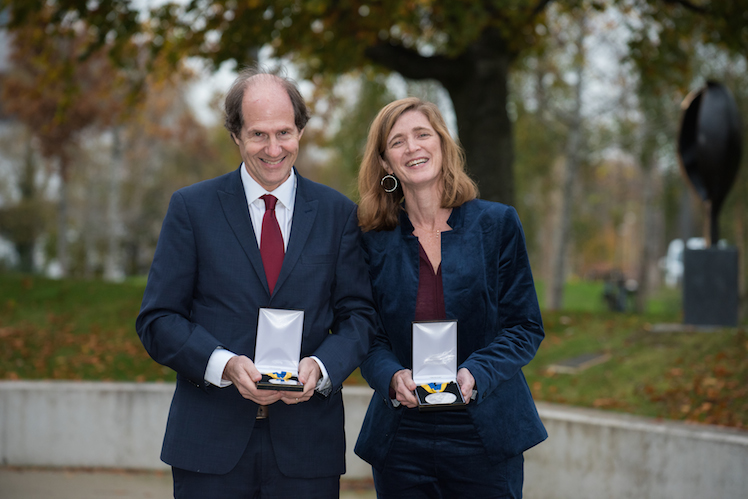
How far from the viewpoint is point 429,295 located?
272cm

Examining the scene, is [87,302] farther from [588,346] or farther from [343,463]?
[343,463]

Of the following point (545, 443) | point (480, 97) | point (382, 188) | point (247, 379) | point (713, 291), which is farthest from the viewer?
point (713, 291)

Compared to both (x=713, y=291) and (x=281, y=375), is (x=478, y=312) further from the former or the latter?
(x=713, y=291)

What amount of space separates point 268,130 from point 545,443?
3753 millimetres

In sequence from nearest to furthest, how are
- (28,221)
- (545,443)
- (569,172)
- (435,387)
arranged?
(435,387)
(545,443)
(569,172)
(28,221)

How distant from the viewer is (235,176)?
2660 mm

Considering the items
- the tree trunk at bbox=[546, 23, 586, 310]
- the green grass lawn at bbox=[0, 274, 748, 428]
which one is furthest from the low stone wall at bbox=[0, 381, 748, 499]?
the tree trunk at bbox=[546, 23, 586, 310]

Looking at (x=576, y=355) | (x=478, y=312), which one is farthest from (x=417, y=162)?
(x=576, y=355)

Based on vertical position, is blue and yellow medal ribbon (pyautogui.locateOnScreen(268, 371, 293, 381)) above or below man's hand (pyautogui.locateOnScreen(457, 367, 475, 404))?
above

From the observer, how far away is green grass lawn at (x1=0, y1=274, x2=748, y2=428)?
20.1ft

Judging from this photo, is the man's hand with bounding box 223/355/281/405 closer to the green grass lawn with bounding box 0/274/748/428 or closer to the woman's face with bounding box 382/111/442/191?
the woman's face with bounding box 382/111/442/191

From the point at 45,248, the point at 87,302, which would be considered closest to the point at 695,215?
the point at 87,302

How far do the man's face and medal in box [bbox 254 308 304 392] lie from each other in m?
0.51

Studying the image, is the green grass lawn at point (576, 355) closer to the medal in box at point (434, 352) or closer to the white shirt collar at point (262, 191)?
the medal in box at point (434, 352)
